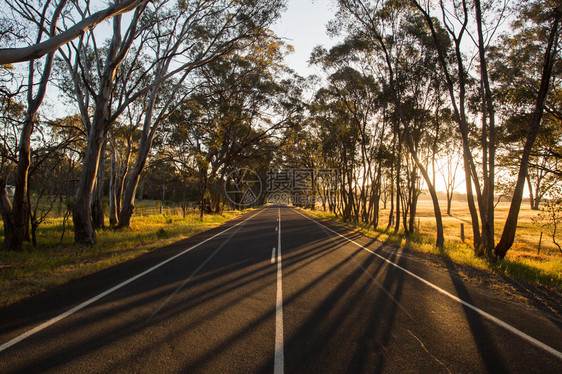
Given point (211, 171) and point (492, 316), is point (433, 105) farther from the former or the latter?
point (211, 171)

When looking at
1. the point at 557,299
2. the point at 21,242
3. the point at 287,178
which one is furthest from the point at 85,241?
the point at 287,178

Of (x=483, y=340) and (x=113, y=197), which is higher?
(x=113, y=197)

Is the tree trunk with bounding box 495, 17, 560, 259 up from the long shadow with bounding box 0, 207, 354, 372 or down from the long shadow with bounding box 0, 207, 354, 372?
up

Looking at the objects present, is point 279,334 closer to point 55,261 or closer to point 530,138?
point 55,261

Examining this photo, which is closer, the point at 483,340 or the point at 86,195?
the point at 483,340

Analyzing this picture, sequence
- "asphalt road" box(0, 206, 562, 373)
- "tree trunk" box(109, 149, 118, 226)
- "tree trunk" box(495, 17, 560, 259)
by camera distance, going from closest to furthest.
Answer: "asphalt road" box(0, 206, 562, 373) → "tree trunk" box(495, 17, 560, 259) → "tree trunk" box(109, 149, 118, 226)

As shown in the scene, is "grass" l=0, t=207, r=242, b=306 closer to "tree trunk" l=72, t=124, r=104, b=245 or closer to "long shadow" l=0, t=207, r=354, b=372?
"tree trunk" l=72, t=124, r=104, b=245

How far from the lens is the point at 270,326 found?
4242 millimetres

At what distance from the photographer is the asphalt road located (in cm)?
328

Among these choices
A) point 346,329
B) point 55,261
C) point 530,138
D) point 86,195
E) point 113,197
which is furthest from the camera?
point 113,197

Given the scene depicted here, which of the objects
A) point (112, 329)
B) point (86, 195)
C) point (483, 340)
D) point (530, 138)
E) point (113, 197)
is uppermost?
point (530, 138)

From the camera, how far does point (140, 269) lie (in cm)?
753

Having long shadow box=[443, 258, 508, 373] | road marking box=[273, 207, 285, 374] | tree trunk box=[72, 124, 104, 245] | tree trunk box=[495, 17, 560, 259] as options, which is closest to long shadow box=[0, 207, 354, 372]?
road marking box=[273, 207, 285, 374]

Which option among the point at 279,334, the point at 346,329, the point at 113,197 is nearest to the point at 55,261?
the point at 279,334
